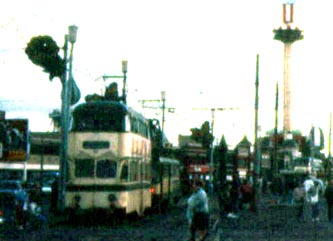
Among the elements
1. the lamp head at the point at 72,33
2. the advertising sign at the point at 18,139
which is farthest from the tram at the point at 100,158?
the advertising sign at the point at 18,139

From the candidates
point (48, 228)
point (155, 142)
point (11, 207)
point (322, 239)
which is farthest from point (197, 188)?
point (155, 142)

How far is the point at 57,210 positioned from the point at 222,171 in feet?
204

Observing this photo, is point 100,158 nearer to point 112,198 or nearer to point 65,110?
point 112,198

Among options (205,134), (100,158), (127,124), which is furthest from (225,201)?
(205,134)

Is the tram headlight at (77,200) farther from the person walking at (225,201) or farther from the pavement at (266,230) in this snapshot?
the person walking at (225,201)

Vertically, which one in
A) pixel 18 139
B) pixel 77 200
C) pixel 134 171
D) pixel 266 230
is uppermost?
pixel 18 139

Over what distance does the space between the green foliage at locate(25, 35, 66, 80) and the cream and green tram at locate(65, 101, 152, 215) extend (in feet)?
5.87

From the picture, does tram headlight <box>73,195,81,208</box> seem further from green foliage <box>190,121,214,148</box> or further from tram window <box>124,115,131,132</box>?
green foliage <box>190,121,214,148</box>

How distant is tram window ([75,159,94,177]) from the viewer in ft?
128

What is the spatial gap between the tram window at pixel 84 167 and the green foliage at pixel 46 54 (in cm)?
322

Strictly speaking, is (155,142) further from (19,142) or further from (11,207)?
Result: (11,207)

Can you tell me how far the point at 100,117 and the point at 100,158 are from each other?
1.51 meters

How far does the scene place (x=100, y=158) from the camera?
38938 millimetres

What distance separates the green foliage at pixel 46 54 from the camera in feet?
108
